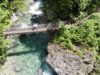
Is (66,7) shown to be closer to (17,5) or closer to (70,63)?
(17,5)

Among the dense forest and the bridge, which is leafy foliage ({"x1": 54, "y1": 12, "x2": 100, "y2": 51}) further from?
the bridge

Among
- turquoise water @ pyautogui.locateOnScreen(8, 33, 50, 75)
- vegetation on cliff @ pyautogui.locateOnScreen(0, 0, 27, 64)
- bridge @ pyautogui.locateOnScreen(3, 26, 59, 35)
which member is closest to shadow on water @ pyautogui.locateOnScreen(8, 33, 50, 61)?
turquoise water @ pyautogui.locateOnScreen(8, 33, 50, 75)

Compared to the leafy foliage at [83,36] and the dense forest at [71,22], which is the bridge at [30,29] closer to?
the dense forest at [71,22]

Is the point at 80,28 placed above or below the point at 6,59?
above

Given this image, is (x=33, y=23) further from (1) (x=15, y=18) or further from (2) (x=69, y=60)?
(2) (x=69, y=60)

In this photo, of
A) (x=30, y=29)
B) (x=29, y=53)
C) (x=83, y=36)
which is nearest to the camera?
(x=83, y=36)

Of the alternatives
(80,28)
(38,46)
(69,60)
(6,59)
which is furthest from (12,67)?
(80,28)

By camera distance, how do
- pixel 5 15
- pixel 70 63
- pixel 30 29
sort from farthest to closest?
pixel 30 29 → pixel 70 63 → pixel 5 15

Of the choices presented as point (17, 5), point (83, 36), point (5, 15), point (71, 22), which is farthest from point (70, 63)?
point (17, 5)
